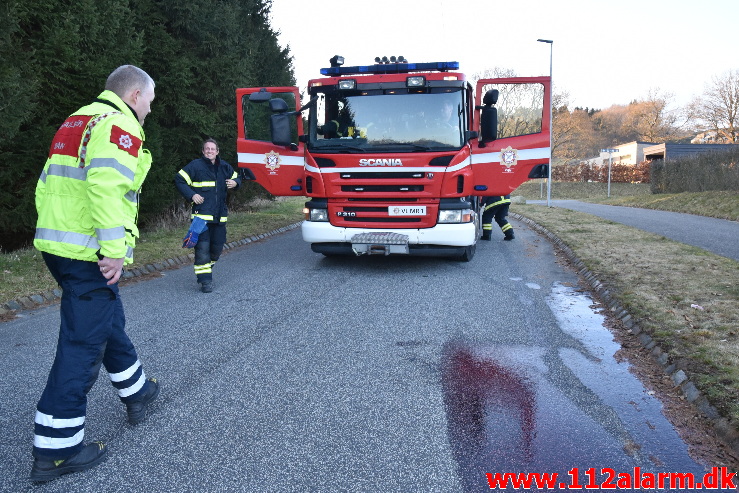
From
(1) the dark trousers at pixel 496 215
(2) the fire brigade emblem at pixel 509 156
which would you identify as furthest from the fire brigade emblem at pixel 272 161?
(1) the dark trousers at pixel 496 215

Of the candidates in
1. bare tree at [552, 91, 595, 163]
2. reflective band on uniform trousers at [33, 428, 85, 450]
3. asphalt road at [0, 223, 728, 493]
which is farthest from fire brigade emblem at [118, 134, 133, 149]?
bare tree at [552, 91, 595, 163]

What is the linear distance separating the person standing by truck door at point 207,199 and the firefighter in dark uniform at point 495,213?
6.02 m

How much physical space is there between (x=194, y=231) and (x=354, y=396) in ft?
13.1

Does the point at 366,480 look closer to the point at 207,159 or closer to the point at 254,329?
the point at 254,329

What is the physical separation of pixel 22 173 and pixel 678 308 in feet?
33.5

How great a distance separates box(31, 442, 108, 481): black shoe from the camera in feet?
8.87

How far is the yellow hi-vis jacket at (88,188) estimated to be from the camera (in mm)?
2695

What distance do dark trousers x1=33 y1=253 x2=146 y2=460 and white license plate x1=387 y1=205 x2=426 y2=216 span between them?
17.5 feet

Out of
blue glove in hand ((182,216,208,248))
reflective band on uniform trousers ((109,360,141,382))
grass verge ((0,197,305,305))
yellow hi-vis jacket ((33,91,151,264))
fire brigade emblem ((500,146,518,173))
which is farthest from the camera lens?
fire brigade emblem ((500,146,518,173))

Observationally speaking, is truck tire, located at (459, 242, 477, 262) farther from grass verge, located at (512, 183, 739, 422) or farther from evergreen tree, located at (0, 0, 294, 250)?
evergreen tree, located at (0, 0, 294, 250)

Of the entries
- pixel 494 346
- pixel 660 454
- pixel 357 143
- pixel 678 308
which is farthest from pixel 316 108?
pixel 660 454

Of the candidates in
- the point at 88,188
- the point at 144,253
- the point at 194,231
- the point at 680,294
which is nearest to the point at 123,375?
the point at 88,188

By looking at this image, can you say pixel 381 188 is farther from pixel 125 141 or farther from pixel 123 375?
pixel 125 141

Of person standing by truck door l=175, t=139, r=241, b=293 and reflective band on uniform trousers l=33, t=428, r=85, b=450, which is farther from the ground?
person standing by truck door l=175, t=139, r=241, b=293
